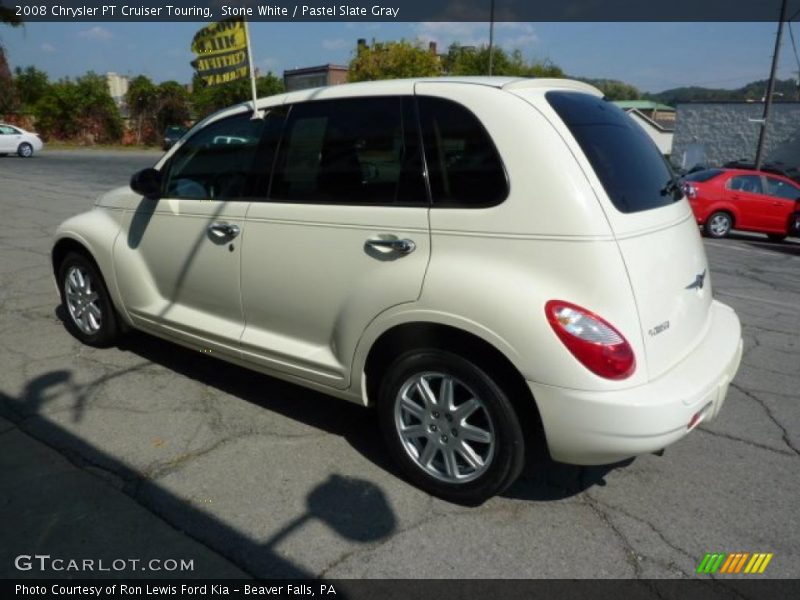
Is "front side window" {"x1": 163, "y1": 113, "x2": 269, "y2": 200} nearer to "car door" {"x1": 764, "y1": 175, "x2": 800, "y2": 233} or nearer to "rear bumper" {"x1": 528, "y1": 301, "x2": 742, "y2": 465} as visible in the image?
"rear bumper" {"x1": 528, "y1": 301, "x2": 742, "y2": 465}

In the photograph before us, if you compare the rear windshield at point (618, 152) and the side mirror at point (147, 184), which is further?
the side mirror at point (147, 184)

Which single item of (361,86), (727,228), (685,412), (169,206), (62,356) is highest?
(361,86)

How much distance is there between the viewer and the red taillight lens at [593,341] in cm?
244

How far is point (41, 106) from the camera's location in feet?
126

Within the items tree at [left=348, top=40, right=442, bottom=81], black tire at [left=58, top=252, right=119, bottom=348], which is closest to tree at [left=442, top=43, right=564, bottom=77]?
tree at [left=348, top=40, right=442, bottom=81]

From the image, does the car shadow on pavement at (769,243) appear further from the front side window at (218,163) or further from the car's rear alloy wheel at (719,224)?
the front side window at (218,163)

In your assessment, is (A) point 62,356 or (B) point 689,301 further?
(A) point 62,356

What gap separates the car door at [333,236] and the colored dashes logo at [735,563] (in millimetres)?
1613

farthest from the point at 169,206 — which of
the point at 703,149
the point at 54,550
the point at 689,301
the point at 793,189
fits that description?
the point at 703,149

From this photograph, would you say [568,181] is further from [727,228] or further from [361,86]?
[727,228]

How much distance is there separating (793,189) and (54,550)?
15045 mm

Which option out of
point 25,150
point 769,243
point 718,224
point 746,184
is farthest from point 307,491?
point 25,150

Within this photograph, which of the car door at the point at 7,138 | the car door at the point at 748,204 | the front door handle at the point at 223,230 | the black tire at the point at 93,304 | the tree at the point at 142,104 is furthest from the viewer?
the tree at the point at 142,104

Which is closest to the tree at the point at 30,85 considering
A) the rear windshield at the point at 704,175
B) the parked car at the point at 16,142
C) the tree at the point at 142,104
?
the tree at the point at 142,104
